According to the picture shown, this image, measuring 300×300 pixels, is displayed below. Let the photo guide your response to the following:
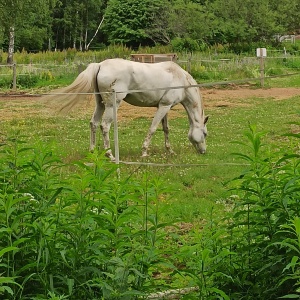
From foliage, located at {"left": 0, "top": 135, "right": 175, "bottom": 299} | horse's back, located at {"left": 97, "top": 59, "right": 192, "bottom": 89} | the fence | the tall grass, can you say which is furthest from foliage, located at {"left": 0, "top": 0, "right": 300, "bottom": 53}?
foliage, located at {"left": 0, "top": 135, "right": 175, "bottom": 299}

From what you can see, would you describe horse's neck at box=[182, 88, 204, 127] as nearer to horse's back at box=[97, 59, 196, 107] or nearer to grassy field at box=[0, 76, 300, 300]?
horse's back at box=[97, 59, 196, 107]

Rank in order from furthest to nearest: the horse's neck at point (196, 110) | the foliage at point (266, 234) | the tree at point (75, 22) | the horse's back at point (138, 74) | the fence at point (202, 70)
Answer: the tree at point (75, 22) < the fence at point (202, 70) < the horse's neck at point (196, 110) < the horse's back at point (138, 74) < the foliage at point (266, 234)

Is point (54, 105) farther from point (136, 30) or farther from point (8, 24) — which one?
point (136, 30)

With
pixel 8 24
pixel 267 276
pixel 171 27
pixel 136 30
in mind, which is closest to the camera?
pixel 267 276

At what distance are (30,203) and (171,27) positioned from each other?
44.8 meters

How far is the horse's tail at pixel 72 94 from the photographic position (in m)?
9.84

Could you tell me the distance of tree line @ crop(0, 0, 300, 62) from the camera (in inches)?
1736

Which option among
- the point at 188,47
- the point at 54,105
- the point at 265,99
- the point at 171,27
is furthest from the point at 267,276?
the point at 171,27

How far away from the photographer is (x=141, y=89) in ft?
34.8

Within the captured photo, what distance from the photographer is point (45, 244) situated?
3.18 metres

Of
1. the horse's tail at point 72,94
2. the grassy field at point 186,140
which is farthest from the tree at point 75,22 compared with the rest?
the horse's tail at point 72,94

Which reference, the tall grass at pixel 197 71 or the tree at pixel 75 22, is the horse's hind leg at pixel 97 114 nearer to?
the tall grass at pixel 197 71

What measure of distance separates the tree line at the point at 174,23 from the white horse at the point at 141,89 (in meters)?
24.4

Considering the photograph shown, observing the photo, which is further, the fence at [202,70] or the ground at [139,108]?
A: the fence at [202,70]
